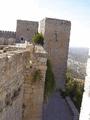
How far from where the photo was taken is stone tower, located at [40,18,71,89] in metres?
22.4

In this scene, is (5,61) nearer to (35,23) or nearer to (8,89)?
(8,89)

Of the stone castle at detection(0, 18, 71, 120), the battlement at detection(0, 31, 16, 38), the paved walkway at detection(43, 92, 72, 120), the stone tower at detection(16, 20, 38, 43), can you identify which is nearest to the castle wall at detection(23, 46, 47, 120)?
the stone castle at detection(0, 18, 71, 120)

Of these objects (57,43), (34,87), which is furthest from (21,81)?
(57,43)

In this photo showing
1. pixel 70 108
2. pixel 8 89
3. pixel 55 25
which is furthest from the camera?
pixel 55 25

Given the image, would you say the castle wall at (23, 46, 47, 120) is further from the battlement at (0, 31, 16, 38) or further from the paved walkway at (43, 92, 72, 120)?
the battlement at (0, 31, 16, 38)

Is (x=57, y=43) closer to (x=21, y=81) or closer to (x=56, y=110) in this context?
(x=56, y=110)

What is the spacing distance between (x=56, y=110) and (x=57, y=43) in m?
7.42

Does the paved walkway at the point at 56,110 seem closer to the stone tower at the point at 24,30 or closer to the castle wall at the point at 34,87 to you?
the castle wall at the point at 34,87

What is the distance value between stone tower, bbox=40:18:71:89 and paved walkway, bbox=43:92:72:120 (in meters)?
3.32

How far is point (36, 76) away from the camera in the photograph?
26.8 feet

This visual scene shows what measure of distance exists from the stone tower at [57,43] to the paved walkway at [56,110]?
3321 mm

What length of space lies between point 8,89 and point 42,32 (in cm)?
1786

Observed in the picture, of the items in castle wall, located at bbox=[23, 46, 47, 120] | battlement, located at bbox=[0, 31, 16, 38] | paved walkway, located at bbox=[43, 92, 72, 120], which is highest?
battlement, located at bbox=[0, 31, 16, 38]

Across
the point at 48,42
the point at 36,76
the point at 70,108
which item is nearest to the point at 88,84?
the point at 36,76
